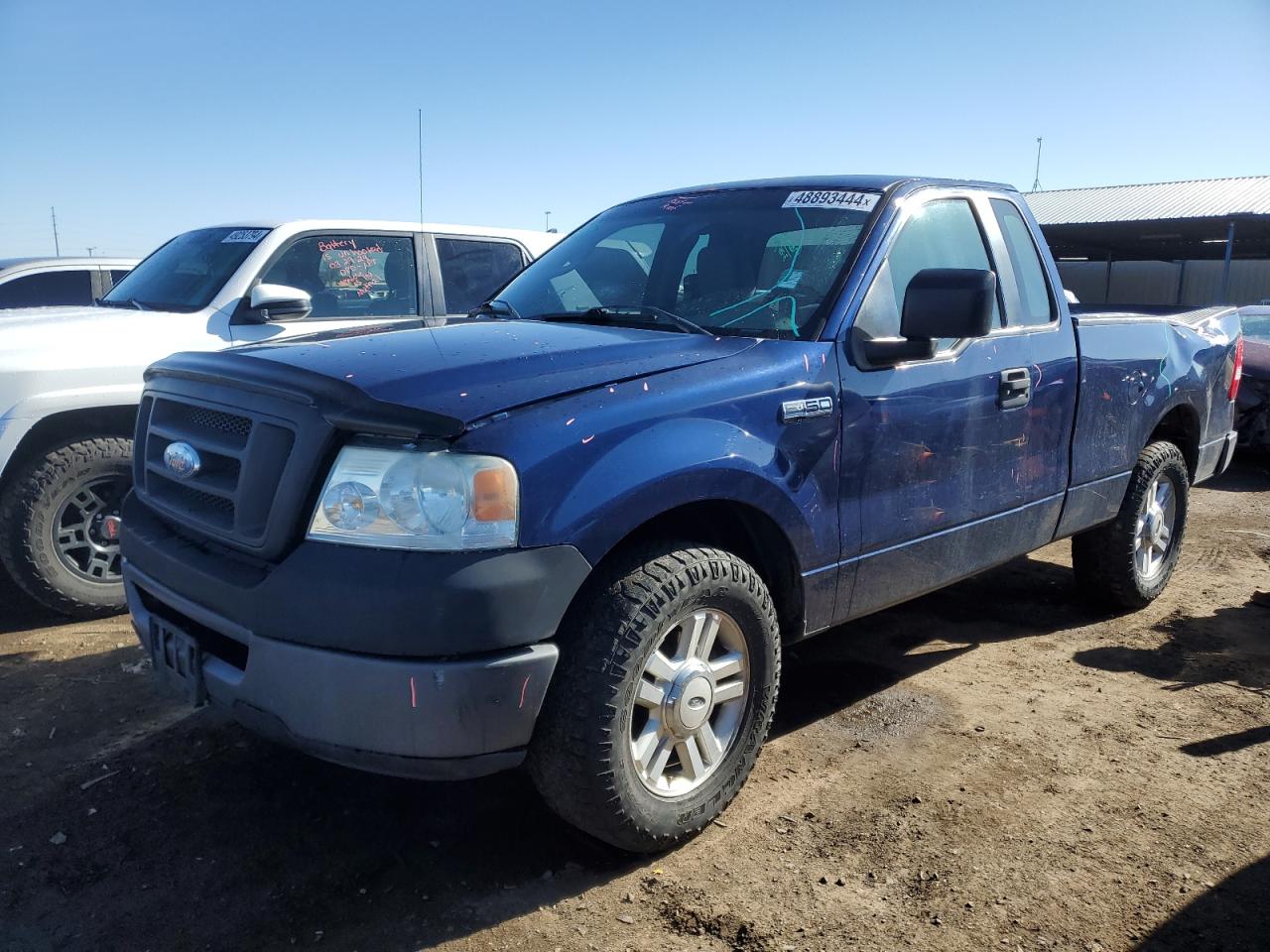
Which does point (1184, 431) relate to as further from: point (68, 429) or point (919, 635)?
point (68, 429)

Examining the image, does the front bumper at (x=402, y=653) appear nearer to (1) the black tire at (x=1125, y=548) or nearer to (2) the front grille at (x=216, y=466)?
(2) the front grille at (x=216, y=466)

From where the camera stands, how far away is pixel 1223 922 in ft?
8.19

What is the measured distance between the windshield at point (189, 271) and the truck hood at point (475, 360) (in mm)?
2397

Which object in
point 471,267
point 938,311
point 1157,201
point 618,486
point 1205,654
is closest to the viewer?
point 618,486

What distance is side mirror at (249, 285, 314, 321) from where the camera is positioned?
4.93 m

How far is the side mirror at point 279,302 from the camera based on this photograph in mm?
4926

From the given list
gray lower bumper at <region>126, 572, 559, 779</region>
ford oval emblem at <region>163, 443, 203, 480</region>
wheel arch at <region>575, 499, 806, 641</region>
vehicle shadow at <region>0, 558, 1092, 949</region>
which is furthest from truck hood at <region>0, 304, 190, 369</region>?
wheel arch at <region>575, 499, 806, 641</region>

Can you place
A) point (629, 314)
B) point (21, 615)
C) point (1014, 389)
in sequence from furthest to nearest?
1. point (21, 615)
2. point (1014, 389)
3. point (629, 314)

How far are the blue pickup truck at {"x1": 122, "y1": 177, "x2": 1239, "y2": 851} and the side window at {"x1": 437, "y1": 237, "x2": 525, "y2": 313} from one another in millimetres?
2196

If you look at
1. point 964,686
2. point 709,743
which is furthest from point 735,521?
point 964,686

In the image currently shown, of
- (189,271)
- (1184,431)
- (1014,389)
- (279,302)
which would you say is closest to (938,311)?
(1014,389)

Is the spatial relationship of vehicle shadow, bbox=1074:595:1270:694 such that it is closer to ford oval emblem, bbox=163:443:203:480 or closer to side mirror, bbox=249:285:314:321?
ford oval emblem, bbox=163:443:203:480

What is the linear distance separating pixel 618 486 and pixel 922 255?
69.8 inches

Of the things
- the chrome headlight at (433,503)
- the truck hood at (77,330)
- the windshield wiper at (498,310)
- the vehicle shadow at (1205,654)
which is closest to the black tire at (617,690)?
the chrome headlight at (433,503)
